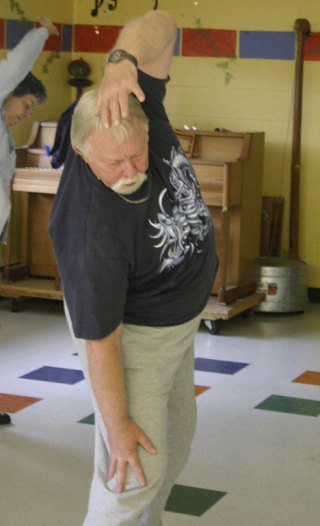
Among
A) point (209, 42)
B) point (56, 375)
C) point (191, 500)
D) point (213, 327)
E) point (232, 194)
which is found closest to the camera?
point (191, 500)

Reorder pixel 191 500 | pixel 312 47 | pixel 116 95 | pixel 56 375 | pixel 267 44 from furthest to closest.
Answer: pixel 267 44, pixel 312 47, pixel 56 375, pixel 191 500, pixel 116 95

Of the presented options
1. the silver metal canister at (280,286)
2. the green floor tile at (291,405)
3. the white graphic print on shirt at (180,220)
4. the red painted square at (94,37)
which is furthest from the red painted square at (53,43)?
the white graphic print on shirt at (180,220)

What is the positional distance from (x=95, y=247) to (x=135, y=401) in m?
0.36

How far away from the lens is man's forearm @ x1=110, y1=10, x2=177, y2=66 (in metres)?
2.13

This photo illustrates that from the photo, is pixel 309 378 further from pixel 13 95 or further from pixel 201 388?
pixel 13 95

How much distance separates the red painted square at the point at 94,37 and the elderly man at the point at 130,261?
16.4 feet

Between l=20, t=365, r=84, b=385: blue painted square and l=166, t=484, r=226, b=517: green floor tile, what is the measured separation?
1423mm

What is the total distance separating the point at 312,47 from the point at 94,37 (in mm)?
1612

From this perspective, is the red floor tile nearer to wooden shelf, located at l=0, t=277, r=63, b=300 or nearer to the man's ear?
wooden shelf, located at l=0, t=277, r=63, b=300

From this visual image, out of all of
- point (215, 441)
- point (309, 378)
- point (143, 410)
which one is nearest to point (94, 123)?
point (143, 410)

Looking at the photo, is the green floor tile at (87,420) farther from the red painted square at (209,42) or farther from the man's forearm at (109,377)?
the red painted square at (209,42)

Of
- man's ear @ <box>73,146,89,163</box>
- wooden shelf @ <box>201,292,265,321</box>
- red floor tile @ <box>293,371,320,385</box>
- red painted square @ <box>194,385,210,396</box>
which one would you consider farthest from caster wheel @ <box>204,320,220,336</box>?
man's ear @ <box>73,146,89,163</box>

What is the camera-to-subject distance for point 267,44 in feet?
21.9

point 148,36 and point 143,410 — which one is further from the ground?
point 148,36
